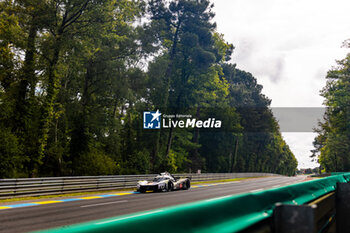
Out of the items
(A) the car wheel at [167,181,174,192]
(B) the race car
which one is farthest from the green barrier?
(A) the car wheel at [167,181,174,192]

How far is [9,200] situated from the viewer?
15.9 m

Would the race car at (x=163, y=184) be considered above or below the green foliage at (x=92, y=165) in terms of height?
below

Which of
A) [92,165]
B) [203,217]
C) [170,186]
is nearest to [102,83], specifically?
[92,165]

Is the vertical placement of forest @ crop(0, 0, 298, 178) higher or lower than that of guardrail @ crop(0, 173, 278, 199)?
higher

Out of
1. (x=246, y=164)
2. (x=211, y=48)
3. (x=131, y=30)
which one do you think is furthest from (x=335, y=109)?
(x=246, y=164)

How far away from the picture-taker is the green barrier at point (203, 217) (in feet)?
4.85

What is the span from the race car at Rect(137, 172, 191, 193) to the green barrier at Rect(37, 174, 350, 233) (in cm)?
1815

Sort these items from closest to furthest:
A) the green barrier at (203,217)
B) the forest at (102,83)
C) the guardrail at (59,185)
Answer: the green barrier at (203,217) < the guardrail at (59,185) < the forest at (102,83)

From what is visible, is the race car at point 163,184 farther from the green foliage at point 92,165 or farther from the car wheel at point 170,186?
the green foliage at point 92,165

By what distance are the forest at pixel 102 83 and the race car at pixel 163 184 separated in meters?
8.72

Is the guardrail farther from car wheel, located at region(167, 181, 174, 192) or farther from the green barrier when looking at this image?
the green barrier

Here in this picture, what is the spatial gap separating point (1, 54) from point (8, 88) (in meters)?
2.93

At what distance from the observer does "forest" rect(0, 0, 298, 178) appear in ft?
86.6

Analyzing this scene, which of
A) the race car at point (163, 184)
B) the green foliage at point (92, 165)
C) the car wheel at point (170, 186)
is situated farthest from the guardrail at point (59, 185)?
the green foliage at point (92, 165)
